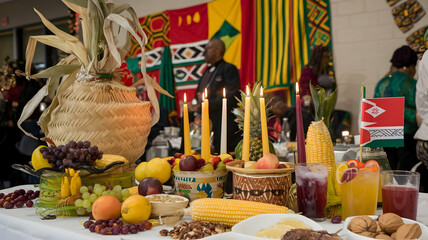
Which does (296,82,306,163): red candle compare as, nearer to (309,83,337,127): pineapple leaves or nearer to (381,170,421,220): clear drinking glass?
(309,83,337,127): pineapple leaves

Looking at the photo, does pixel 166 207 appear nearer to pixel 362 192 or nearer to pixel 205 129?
pixel 205 129

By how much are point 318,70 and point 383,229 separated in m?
4.05

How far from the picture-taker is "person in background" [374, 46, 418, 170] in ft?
12.2

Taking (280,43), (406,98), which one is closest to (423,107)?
(406,98)

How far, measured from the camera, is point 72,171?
1120 millimetres

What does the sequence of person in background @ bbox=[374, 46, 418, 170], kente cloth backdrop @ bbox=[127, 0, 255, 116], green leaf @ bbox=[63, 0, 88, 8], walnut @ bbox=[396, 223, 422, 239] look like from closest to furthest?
walnut @ bbox=[396, 223, 422, 239] → green leaf @ bbox=[63, 0, 88, 8] → person in background @ bbox=[374, 46, 418, 170] → kente cloth backdrop @ bbox=[127, 0, 255, 116]

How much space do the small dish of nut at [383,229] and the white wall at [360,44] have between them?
3948 millimetres

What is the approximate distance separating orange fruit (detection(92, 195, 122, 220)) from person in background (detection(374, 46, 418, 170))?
3.21 m

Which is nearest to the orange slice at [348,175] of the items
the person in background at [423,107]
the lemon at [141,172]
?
the lemon at [141,172]

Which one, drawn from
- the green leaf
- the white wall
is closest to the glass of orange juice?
the green leaf

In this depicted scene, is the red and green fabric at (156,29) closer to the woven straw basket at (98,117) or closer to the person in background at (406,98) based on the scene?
the person in background at (406,98)

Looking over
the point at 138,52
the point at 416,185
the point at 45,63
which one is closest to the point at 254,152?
the point at 416,185

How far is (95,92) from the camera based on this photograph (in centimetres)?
137

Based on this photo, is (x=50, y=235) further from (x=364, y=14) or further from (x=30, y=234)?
(x=364, y=14)
